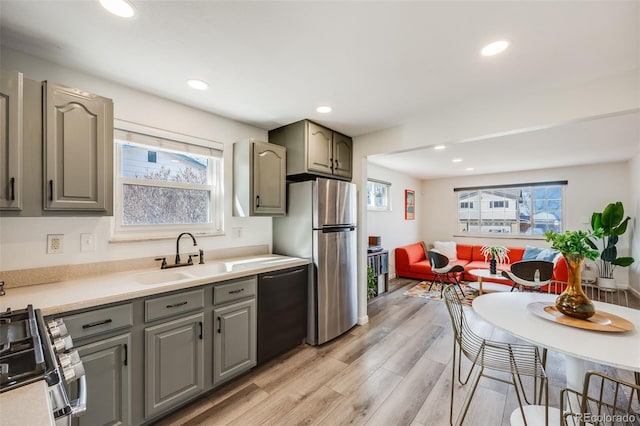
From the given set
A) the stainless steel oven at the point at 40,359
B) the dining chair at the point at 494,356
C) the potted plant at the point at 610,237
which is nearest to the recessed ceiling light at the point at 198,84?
the stainless steel oven at the point at 40,359

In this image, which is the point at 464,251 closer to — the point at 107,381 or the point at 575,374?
the point at 575,374

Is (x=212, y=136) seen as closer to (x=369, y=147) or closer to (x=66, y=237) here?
(x=66, y=237)

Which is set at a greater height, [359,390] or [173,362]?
[173,362]

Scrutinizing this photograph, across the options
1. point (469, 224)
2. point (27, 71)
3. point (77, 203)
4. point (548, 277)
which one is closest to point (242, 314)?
point (77, 203)

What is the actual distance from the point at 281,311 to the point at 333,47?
214 cm

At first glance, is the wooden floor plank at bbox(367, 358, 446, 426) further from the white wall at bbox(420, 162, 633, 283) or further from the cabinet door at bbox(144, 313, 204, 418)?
the white wall at bbox(420, 162, 633, 283)

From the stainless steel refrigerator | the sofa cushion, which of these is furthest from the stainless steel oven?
the sofa cushion

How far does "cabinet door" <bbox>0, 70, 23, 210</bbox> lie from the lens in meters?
1.41

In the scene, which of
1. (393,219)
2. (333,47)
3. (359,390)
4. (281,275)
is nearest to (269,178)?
(281,275)

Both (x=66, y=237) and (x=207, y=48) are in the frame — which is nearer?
(x=207, y=48)

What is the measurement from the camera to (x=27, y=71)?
1.73 metres

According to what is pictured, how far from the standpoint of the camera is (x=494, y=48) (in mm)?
1641

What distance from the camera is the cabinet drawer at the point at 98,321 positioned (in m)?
1.39

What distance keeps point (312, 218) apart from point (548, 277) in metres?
3.48
